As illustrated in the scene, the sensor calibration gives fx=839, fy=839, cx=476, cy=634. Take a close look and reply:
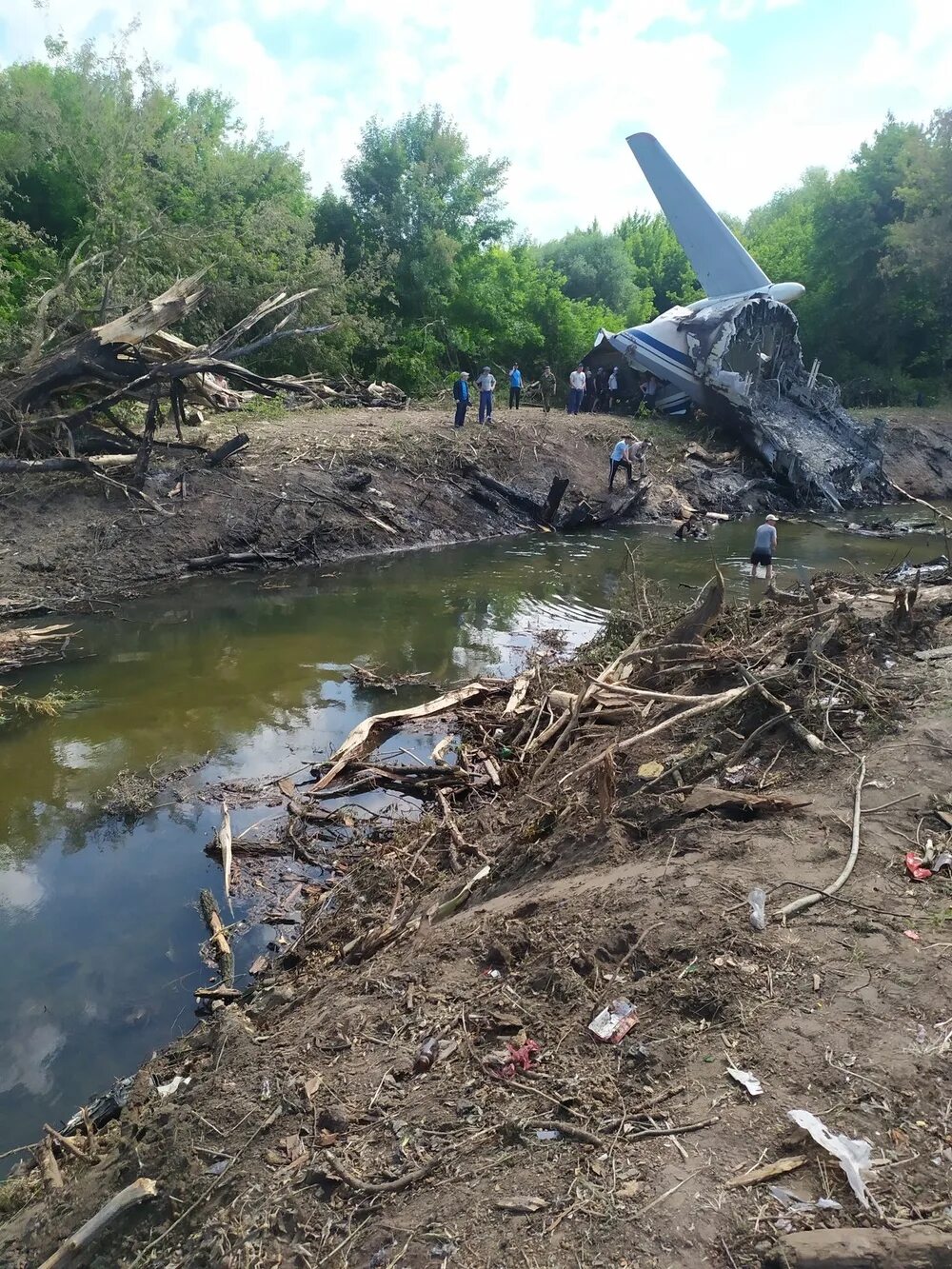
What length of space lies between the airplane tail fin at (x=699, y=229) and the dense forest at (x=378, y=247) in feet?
18.3

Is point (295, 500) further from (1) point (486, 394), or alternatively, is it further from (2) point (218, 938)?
(2) point (218, 938)

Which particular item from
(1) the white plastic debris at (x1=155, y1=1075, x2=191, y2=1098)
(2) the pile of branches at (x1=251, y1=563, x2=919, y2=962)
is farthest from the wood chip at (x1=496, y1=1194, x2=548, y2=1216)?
(2) the pile of branches at (x1=251, y1=563, x2=919, y2=962)

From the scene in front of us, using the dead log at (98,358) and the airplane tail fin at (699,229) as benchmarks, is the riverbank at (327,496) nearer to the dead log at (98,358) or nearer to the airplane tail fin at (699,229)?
the dead log at (98,358)

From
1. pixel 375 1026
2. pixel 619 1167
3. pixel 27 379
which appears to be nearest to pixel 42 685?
pixel 27 379

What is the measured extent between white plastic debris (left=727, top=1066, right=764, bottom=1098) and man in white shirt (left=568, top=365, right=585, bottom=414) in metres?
24.0

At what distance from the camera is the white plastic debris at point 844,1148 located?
2688 millimetres

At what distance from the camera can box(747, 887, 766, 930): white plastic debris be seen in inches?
160

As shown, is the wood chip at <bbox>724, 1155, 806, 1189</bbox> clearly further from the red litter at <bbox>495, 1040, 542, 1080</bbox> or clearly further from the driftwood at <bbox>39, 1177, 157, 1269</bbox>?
the driftwood at <bbox>39, 1177, 157, 1269</bbox>

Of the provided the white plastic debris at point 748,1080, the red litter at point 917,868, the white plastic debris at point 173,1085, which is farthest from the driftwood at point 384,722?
the white plastic debris at point 748,1080

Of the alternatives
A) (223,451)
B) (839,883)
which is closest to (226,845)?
(839,883)

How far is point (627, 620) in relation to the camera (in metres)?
9.58

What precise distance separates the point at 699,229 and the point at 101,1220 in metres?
28.5

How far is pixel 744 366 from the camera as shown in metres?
24.7

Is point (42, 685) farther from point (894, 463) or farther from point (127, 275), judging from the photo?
point (894, 463)
